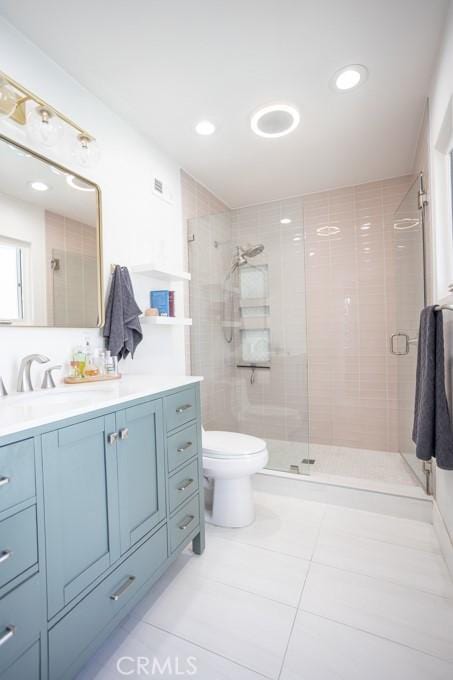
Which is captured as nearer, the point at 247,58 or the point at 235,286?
the point at 247,58

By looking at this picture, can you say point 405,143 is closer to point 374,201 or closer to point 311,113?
point 374,201

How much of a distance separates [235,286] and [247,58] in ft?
4.98

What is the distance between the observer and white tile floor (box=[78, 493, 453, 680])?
1100mm

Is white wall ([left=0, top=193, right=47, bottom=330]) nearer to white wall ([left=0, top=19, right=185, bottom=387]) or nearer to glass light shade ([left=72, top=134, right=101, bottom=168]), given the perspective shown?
white wall ([left=0, top=19, right=185, bottom=387])

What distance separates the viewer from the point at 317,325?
3174 millimetres

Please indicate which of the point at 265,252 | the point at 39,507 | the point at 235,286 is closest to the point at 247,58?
the point at 265,252

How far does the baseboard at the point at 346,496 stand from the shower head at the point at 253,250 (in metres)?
1.71

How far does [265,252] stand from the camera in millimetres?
2676

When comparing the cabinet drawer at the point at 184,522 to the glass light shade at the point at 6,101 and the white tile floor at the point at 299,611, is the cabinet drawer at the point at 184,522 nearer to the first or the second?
the white tile floor at the point at 299,611

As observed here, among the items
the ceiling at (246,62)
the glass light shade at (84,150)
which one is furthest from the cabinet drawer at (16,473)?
the ceiling at (246,62)

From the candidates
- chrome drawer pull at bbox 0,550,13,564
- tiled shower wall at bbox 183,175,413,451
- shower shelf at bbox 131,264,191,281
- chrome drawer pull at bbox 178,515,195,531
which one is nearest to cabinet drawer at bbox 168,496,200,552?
chrome drawer pull at bbox 178,515,195,531

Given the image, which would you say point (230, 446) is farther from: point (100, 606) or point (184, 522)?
point (100, 606)

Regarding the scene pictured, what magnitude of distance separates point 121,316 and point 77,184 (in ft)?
2.29

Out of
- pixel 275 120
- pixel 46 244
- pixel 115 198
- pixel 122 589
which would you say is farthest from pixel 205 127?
pixel 122 589
